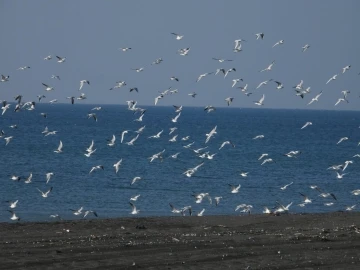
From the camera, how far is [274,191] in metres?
50.0

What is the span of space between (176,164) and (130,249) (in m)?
50.1

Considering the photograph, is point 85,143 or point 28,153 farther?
point 85,143

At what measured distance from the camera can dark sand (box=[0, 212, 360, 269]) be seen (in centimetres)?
1898

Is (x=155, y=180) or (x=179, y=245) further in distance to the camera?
(x=155, y=180)

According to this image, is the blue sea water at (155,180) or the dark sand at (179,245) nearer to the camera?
the dark sand at (179,245)

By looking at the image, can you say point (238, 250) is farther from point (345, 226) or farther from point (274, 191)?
point (274, 191)

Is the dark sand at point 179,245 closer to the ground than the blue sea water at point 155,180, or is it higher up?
closer to the ground

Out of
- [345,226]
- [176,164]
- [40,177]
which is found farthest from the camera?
[176,164]

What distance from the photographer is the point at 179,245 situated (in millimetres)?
21469

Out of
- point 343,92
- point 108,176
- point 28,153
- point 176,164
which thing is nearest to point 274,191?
point 343,92

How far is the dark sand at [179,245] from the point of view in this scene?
18984 millimetres

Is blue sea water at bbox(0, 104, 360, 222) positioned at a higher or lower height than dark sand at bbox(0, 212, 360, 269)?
higher

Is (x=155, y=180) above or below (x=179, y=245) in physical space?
above

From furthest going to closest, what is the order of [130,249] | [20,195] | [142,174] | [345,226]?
[142,174]
[20,195]
[345,226]
[130,249]
